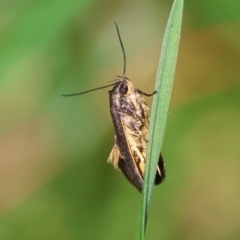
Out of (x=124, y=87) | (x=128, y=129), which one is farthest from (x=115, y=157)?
(x=124, y=87)

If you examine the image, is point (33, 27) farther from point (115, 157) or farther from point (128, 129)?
point (115, 157)

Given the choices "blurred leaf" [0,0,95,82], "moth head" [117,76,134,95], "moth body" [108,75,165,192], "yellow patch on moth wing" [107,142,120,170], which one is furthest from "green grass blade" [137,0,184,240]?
"blurred leaf" [0,0,95,82]

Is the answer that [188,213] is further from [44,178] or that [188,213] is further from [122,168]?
[122,168]

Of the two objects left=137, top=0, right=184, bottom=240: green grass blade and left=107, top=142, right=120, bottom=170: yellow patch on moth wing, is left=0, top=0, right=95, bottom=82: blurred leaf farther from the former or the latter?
left=137, top=0, right=184, bottom=240: green grass blade

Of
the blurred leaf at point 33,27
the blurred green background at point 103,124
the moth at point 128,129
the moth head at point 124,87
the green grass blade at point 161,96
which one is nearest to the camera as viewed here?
the green grass blade at point 161,96

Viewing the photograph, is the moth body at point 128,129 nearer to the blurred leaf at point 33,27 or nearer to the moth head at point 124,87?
the moth head at point 124,87

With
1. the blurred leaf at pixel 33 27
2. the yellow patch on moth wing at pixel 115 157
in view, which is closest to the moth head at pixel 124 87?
the yellow patch on moth wing at pixel 115 157
